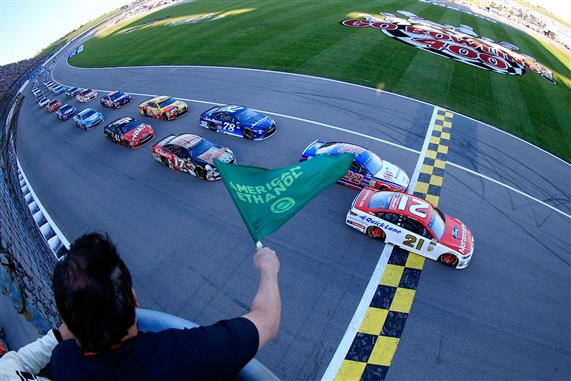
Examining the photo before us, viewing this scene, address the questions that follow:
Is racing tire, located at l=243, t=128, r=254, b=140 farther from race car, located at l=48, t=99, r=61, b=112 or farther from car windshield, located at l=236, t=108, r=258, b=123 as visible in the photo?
race car, located at l=48, t=99, r=61, b=112

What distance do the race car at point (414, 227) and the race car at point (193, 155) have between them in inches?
242

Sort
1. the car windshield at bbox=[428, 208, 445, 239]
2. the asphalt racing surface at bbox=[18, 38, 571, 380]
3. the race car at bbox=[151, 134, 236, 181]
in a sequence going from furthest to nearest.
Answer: the race car at bbox=[151, 134, 236, 181]
the car windshield at bbox=[428, 208, 445, 239]
the asphalt racing surface at bbox=[18, 38, 571, 380]

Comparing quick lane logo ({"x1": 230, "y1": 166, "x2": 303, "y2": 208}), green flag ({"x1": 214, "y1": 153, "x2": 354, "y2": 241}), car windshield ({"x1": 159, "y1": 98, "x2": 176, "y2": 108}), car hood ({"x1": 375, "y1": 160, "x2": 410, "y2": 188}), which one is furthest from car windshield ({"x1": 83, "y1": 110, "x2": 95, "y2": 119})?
quick lane logo ({"x1": 230, "y1": 166, "x2": 303, "y2": 208})

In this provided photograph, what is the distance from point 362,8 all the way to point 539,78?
66.9ft

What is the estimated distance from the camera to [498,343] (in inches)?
328

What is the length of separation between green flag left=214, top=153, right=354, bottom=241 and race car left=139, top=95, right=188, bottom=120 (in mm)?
16306

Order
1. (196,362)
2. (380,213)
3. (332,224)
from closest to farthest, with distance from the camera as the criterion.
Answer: (196,362) → (380,213) → (332,224)

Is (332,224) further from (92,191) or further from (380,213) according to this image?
(92,191)

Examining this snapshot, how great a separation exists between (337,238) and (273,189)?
6878mm

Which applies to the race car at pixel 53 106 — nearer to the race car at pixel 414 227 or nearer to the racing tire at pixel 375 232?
the race car at pixel 414 227

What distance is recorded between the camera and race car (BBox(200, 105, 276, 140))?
16.3 metres

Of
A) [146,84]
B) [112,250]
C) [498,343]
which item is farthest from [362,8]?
[112,250]

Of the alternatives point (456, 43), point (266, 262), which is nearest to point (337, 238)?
point (266, 262)

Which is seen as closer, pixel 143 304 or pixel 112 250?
pixel 112 250
